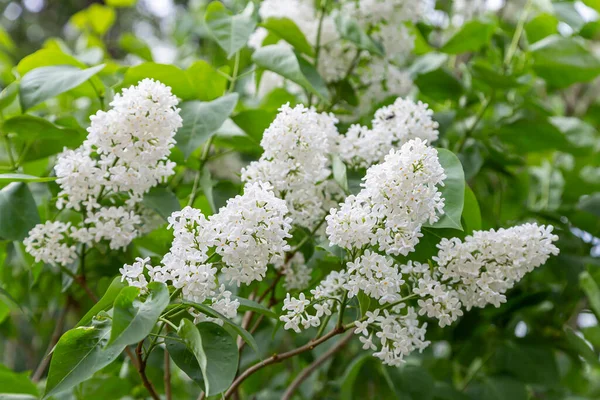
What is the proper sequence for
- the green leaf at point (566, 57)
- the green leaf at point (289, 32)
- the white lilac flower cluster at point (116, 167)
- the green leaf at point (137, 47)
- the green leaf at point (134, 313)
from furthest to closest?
the green leaf at point (137, 47) < the green leaf at point (566, 57) < the green leaf at point (289, 32) < the white lilac flower cluster at point (116, 167) < the green leaf at point (134, 313)

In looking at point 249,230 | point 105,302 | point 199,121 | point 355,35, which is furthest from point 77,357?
point 355,35

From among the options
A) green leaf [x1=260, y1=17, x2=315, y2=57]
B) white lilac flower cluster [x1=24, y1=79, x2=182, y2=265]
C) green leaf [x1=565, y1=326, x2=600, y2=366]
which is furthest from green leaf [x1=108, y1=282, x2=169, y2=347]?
green leaf [x1=565, y1=326, x2=600, y2=366]

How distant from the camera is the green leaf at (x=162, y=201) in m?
0.58

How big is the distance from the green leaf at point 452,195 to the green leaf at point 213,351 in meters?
0.18

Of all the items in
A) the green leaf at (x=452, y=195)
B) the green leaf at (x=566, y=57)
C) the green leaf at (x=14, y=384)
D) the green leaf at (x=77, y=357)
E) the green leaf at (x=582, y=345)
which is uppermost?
the green leaf at (x=452, y=195)

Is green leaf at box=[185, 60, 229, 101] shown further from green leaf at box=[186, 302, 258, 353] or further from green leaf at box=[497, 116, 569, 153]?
green leaf at box=[497, 116, 569, 153]

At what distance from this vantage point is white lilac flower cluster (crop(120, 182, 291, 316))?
0.45 metres

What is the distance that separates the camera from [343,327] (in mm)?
511

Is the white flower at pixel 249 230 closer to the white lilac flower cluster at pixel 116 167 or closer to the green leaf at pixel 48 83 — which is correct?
the white lilac flower cluster at pixel 116 167

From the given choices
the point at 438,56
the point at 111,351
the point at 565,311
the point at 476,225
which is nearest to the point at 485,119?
the point at 438,56

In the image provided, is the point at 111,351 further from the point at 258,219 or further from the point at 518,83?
the point at 518,83

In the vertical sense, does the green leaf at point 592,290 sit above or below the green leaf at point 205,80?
below

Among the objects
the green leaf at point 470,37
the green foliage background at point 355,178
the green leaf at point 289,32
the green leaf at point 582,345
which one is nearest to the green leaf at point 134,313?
the green foliage background at point 355,178

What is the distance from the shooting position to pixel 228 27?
2.41 feet
